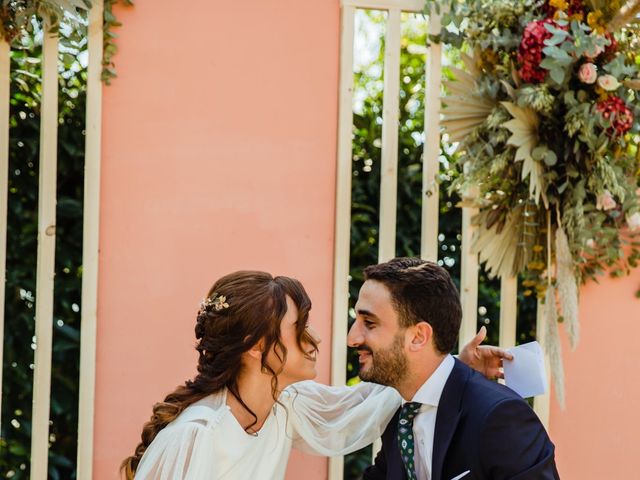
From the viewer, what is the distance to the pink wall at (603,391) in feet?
9.53

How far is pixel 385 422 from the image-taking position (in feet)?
8.23

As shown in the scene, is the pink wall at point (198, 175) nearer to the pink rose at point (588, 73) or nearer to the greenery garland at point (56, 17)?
the greenery garland at point (56, 17)

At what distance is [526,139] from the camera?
102 inches

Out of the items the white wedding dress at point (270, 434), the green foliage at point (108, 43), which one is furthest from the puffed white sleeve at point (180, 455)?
the green foliage at point (108, 43)

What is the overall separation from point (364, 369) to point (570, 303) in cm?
75

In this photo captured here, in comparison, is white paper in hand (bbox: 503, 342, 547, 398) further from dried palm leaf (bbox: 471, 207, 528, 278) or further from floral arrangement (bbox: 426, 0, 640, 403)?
dried palm leaf (bbox: 471, 207, 528, 278)

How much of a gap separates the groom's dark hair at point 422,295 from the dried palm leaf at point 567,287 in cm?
53

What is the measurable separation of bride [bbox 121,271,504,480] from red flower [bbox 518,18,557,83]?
782 millimetres

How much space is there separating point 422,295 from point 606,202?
2.34 feet

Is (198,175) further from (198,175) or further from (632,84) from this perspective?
(632,84)

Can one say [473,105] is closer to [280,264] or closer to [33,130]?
[280,264]

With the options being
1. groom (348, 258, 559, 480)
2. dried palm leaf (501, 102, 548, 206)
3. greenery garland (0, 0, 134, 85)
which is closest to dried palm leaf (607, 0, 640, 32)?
dried palm leaf (501, 102, 548, 206)

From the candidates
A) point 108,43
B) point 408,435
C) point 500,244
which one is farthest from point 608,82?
point 108,43

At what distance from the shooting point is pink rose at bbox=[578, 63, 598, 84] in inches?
98.0
